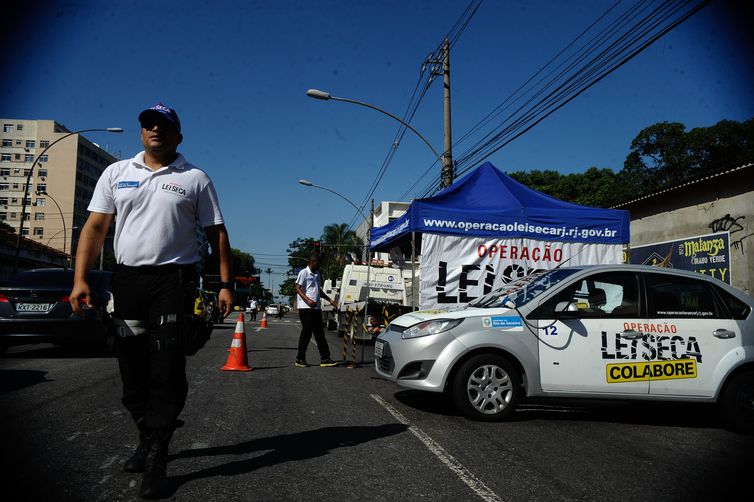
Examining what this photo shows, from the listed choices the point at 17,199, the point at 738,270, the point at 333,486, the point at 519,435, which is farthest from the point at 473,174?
the point at 17,199

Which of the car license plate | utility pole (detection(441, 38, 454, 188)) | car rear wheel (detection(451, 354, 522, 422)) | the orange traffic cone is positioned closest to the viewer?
car rear wheel (detection(451, 354, 522, 422))

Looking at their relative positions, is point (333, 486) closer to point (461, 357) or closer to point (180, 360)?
point (180, 360)

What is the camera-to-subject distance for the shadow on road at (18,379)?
6441 millimetres

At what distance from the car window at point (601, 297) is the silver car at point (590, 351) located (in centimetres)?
1

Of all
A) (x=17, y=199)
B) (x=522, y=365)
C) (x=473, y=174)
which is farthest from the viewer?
(x=17, y=199)

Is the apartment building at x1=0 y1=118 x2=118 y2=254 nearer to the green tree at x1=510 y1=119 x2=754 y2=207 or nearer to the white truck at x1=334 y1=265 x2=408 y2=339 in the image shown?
the green tree at x1=510 y1=119 x2=754 y2=207

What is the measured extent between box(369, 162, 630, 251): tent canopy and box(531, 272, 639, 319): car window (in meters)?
3.97

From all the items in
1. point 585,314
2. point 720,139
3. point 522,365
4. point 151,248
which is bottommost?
point 522,365

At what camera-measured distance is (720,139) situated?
109 feet

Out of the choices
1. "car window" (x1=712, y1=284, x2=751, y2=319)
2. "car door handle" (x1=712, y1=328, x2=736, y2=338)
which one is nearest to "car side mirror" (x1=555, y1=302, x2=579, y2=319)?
"car door handle" (x1=712, y1=328, x2=736, y2=338)

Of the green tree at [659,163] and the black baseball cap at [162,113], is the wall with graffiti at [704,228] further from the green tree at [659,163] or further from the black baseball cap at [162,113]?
the black baseball cap at [162,113]

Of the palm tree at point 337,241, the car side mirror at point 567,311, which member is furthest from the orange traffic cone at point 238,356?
the palm tree at point 337,241

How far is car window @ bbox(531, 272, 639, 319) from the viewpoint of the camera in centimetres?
574

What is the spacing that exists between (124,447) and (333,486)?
170cm
